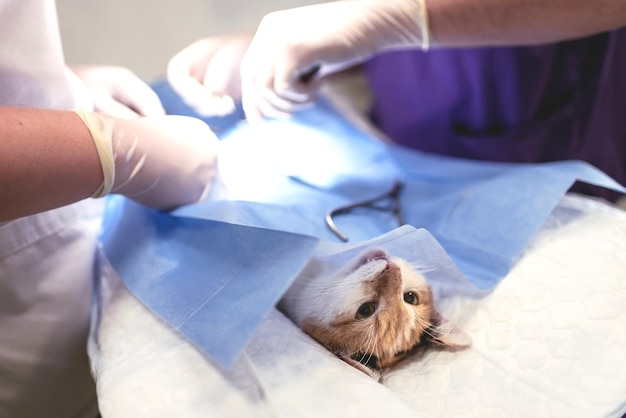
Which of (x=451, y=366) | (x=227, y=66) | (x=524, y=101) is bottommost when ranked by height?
(x=451, y=366)

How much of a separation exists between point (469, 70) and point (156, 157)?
0.59m

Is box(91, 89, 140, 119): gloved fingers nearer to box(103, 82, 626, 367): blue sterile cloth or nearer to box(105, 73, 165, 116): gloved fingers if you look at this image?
box(105, 73, 165, 116): gloved fingers

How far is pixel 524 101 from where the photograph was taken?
3.13 feet

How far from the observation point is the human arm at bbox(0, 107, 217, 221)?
51 centimetres

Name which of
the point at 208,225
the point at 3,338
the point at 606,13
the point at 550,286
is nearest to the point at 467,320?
the point at 550,286

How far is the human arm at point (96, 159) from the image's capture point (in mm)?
513

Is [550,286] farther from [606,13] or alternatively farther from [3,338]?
[3,338]

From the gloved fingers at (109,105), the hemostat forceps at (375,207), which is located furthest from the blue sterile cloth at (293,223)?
the gloved fingers at (109,105)

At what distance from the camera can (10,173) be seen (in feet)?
1.64

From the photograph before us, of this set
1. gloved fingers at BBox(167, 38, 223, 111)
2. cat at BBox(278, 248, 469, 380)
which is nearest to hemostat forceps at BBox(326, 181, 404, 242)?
cat at BBox(278, 248, 469, 380)

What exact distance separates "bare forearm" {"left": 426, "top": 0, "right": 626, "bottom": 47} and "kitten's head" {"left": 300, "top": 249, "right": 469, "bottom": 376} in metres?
0.33

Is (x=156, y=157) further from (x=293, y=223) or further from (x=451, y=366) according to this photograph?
(x=451, y=366)

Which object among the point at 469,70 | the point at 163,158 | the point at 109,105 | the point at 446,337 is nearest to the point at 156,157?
the point at 163,158

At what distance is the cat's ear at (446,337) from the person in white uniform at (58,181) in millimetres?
316
